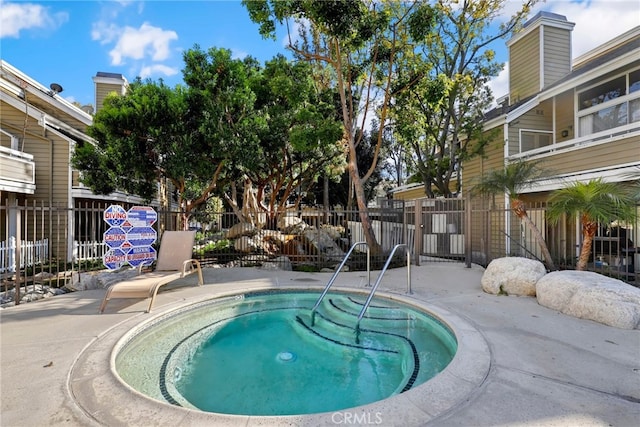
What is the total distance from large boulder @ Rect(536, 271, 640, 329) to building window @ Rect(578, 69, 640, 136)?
25.4ft

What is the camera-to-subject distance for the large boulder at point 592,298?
436 centimetres

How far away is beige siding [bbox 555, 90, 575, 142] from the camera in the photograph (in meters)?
11.9

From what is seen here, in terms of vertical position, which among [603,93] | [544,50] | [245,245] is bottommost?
[245,245]

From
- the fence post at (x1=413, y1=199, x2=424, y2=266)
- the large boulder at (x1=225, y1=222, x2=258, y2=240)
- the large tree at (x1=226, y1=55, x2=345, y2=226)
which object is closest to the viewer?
the fence post at (x1=413, y1=199, x2=424, y2=266)

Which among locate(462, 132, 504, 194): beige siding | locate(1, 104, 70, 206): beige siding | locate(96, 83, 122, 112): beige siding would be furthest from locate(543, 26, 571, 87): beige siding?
locate(96, 83, 122, 112): beige siding

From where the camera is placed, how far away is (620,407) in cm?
249

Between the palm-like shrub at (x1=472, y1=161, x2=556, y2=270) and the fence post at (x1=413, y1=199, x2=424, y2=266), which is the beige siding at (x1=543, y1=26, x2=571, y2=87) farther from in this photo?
the fence post at (x1=413, y1=199, x2=424, y2=266)

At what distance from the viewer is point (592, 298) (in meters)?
4.69

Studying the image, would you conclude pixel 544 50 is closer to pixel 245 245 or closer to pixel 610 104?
pixel 610 104

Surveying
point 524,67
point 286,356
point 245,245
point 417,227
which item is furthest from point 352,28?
point 524,67

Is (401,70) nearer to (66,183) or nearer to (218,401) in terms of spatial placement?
(218,401)

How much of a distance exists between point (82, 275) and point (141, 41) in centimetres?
723

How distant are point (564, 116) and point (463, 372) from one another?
13674 mm

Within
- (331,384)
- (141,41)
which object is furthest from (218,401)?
(141,41)
